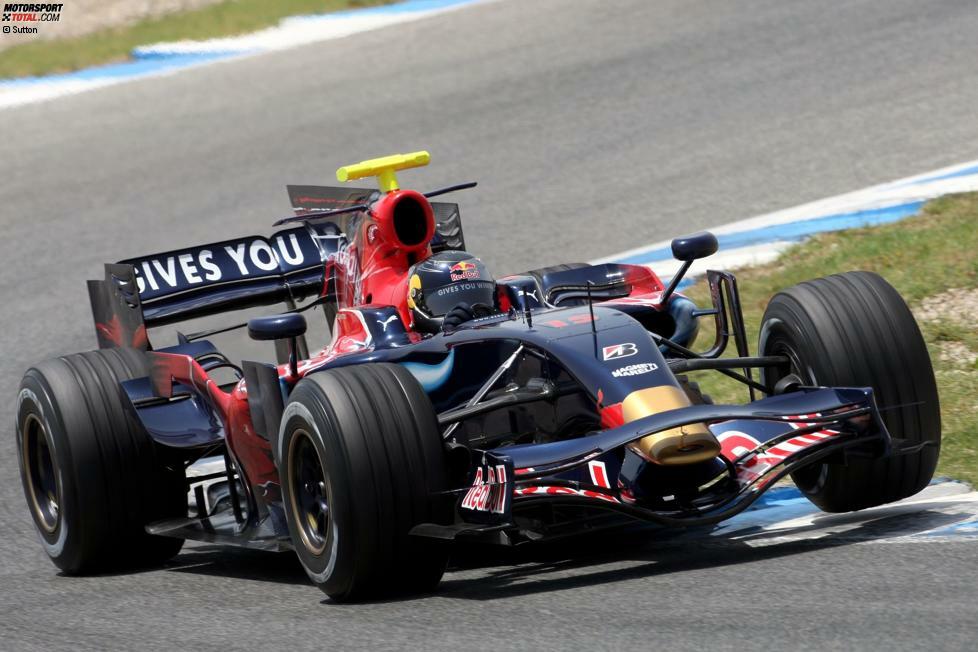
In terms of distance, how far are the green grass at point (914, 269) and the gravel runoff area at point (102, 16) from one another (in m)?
10.7

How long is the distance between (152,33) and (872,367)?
13.8 metres

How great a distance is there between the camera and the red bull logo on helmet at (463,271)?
689 cm

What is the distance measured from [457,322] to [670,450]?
1.60 m

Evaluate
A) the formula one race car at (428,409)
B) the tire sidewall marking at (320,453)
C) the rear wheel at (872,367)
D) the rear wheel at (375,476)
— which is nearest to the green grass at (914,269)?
the rear wheel at (872,367)

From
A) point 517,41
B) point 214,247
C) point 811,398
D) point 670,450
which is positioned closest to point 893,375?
point 811,398

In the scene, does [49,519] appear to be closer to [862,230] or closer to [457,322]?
[457,322]

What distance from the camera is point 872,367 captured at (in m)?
5.98

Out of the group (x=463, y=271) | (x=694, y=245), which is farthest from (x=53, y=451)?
(x=694, y=245)

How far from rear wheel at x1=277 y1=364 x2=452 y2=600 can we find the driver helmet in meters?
1.18

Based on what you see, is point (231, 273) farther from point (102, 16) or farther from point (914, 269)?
point (102, 16)

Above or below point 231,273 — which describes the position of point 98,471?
below

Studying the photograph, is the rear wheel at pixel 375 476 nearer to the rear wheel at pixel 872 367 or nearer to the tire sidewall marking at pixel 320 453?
the tire sidewall marking at pixel 320 453

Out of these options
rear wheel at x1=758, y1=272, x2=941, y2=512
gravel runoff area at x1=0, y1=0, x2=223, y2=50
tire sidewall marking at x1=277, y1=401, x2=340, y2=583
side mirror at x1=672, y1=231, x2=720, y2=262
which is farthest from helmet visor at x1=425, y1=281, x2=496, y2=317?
gravel runoff area at x1=0, y1=0, x2=223, y2=50

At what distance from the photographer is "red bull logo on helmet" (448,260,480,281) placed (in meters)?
6.89
